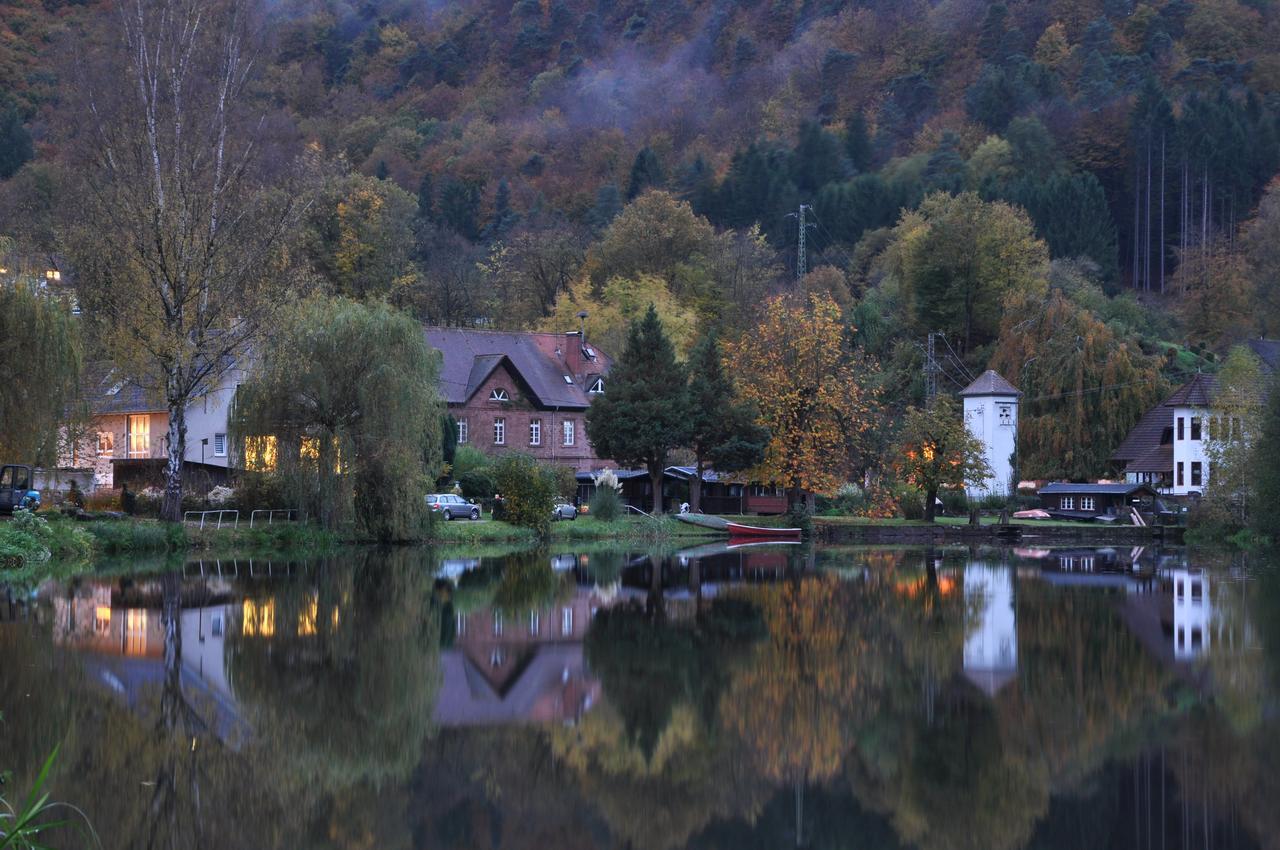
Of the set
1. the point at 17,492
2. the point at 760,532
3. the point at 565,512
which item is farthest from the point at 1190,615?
the point at 565,512

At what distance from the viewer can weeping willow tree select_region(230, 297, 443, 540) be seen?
139ft

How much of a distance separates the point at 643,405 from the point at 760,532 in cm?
716

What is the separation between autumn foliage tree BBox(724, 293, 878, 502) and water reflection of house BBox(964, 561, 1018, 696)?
23512mm

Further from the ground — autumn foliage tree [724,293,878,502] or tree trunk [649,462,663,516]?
autumn foliage tree [724,293,878,502]

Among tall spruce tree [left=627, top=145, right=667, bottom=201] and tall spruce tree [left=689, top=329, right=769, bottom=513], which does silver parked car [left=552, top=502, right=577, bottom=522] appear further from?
tall spruce tree [left=627, top=145, right=667, bottom=201]

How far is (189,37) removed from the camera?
1542 inches

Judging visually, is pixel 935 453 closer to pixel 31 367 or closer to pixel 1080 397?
pixel 1080 397

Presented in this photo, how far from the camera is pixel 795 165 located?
129375 mm

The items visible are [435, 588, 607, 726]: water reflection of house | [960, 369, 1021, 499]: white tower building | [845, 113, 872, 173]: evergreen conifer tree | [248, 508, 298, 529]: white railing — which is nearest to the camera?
[435, 588, 607, 726]: water reflection of house

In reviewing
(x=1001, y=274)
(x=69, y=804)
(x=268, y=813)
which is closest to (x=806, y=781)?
(x=268, y=813)

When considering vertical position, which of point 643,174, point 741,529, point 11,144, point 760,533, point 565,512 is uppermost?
point 643,174

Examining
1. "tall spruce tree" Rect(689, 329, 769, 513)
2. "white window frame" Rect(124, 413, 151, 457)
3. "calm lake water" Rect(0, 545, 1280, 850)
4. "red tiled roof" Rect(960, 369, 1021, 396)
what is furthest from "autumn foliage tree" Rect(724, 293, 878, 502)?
"calm lake water" Rect(0, 545, 1280, 850)

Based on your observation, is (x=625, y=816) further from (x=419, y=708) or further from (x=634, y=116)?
(x=634, y=116)

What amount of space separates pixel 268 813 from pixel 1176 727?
8.94 metres
